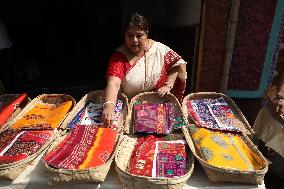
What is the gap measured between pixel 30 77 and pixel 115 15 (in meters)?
2.74

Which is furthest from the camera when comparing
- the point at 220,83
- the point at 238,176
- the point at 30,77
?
the point at 30,77

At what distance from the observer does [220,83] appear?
11.9 ft

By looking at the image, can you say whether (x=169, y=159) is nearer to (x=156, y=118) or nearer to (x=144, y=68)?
(x=156, y=118)

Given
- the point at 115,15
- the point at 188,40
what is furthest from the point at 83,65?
the point at 188,40

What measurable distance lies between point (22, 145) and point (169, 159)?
106 cm

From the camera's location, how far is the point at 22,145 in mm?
2166

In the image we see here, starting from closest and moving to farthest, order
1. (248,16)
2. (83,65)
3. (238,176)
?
(238,176)
(248,16)
(83,65)

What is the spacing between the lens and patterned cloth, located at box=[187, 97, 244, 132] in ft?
7.84

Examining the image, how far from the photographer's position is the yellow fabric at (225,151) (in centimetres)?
192

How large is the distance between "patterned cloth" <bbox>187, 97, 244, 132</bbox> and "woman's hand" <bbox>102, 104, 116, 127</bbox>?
0.68 m

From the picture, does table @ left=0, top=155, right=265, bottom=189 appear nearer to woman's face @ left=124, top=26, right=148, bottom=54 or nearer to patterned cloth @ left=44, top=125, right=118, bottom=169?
patterned cloth @ left=44, top=125, right=118, bottom=169

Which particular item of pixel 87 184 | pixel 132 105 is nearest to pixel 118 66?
pixel 132 105

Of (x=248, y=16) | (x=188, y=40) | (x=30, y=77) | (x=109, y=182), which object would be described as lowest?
(x=30, y=77)

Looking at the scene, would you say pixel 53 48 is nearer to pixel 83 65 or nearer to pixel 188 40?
pixel 83 65
